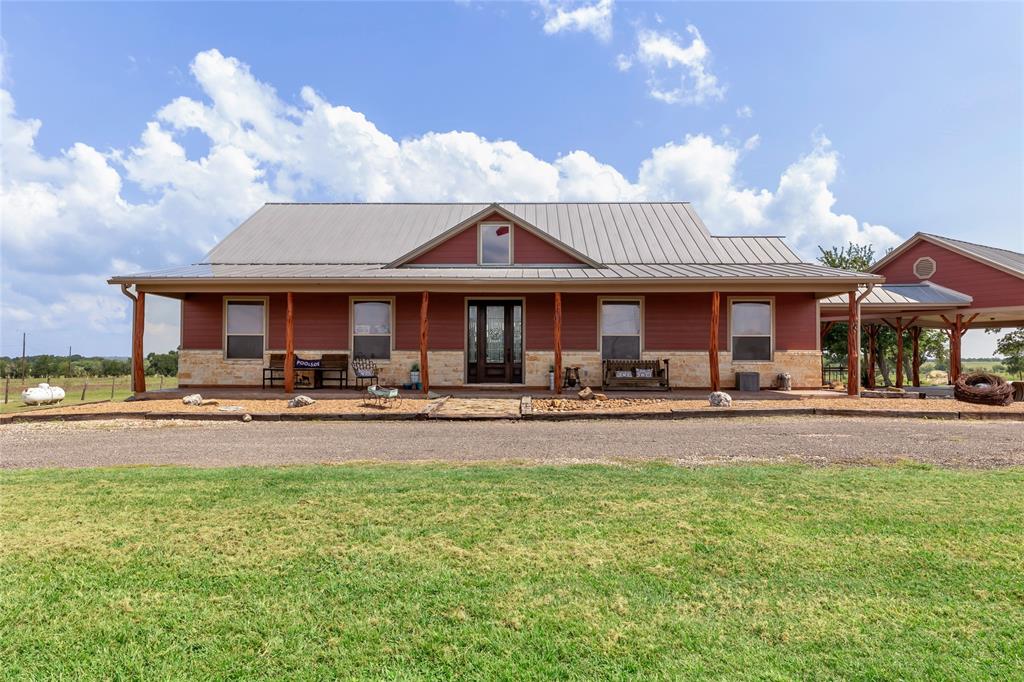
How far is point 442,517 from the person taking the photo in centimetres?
384

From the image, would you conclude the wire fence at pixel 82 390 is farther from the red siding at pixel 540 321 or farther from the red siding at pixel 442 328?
the red siding at pixel 540 321

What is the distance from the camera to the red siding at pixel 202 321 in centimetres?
1473

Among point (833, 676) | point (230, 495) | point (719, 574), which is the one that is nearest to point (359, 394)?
point (230, 495)

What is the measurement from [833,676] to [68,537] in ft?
15.5

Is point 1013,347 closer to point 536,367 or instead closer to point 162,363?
point 536,367

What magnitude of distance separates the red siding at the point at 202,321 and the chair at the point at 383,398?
582 cm

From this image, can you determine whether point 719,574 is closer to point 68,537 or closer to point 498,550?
point 498,550

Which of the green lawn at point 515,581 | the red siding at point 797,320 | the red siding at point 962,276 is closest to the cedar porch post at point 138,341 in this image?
the green lawn at point 515,581

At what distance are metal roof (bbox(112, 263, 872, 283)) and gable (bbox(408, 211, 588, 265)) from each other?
35 centimetres

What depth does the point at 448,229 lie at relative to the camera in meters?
15.8

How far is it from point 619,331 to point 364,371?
293 inches

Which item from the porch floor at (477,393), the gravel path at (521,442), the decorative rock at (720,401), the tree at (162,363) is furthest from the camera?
the tree at (162,363)

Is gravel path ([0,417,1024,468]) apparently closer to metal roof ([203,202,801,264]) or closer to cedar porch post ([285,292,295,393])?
cedar porch post ([285,292,295,393])

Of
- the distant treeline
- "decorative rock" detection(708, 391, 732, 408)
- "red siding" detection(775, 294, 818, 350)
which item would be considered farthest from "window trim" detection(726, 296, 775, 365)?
the distant treeline
